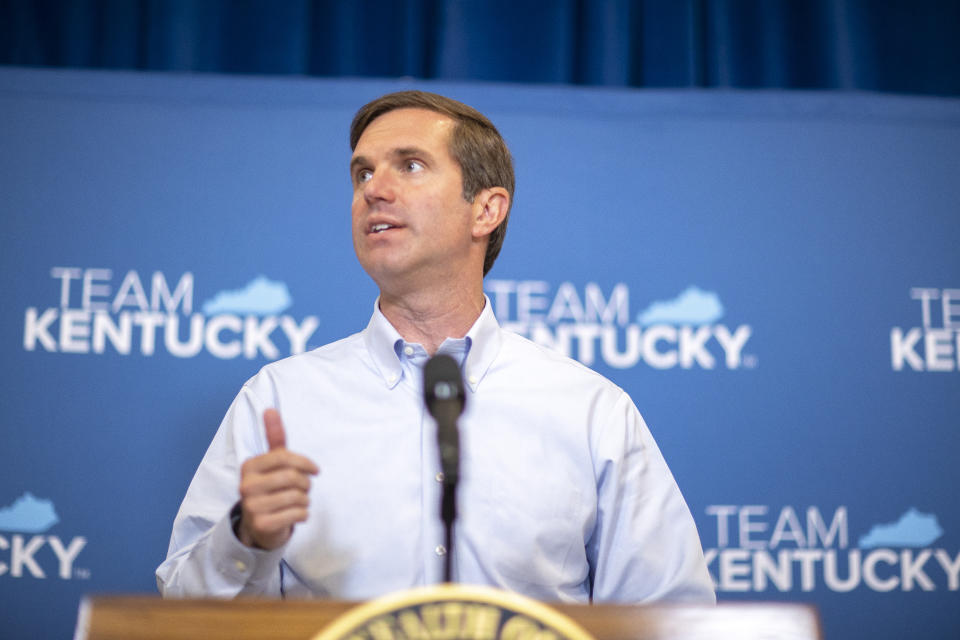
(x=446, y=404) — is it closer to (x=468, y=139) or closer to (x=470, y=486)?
(x=470, y=486)

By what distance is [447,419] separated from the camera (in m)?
0.82

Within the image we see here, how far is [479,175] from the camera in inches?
65.6

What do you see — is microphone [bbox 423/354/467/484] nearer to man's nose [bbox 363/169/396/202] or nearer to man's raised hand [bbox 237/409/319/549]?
man's raised hand [bbox 237/409/319/549]

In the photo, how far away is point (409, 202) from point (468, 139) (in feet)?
0.68

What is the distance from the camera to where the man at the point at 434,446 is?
→ 54.7 inches

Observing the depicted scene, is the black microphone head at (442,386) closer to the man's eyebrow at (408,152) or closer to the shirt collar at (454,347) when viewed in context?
the shirt collar at (454,347)

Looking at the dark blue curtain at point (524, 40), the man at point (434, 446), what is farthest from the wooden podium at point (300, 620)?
the dark blue curtain at point (524, 40)

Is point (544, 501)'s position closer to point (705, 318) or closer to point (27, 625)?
point (705, 318)

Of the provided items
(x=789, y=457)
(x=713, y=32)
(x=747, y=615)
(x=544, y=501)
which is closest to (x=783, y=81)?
(x=713, y=32)

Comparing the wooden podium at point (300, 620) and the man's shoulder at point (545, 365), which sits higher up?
the man's shoulder at point (545, 365)

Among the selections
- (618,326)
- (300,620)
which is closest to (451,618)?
(300,620)

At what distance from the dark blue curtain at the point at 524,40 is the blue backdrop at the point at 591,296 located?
1.27 ft

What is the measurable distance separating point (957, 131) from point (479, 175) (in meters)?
1.37

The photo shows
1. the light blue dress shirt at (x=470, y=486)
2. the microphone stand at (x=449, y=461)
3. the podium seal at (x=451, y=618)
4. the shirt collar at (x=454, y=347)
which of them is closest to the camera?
the podium seal at (x=451, y=618)
